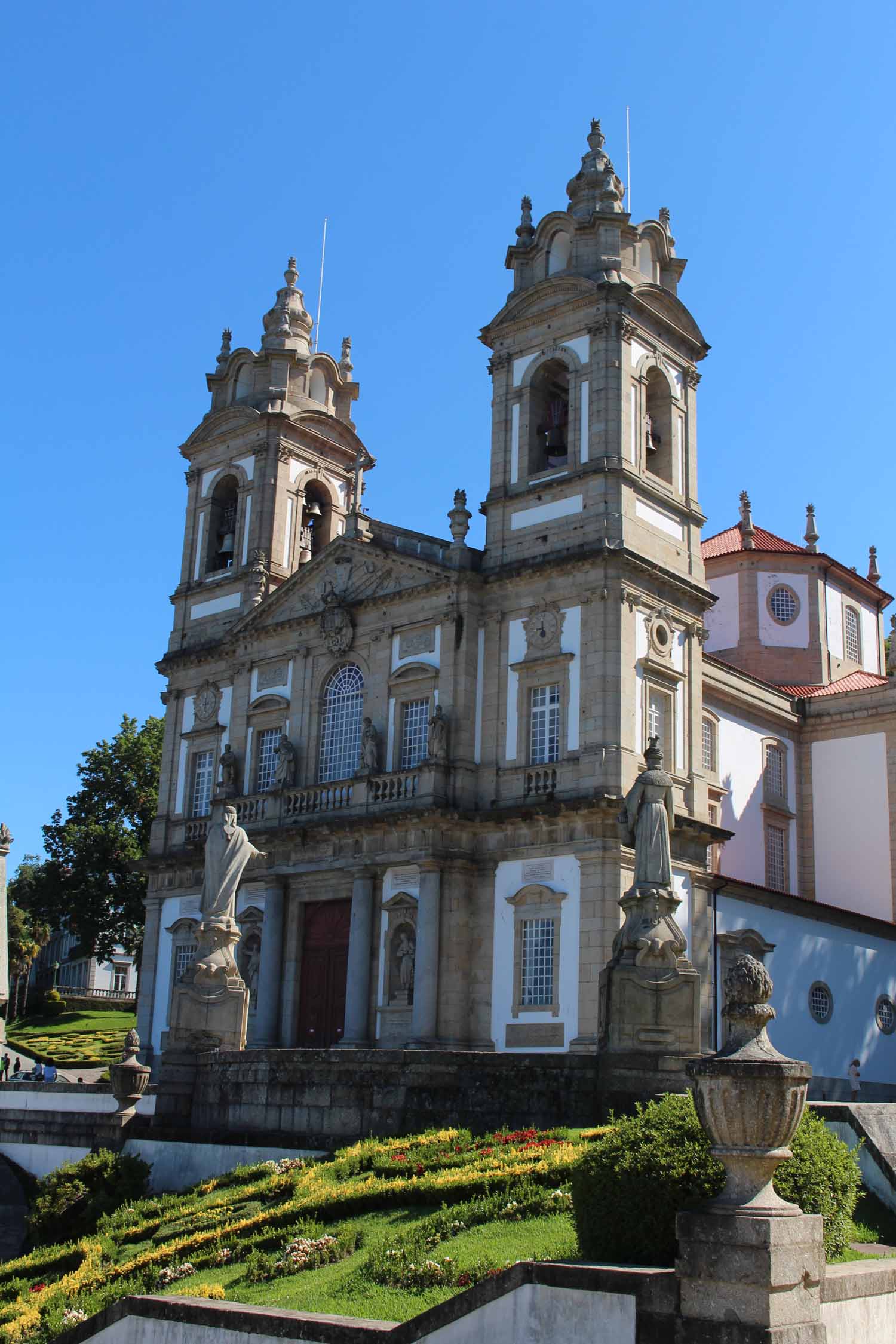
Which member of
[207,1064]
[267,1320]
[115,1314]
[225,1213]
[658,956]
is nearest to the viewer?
[267,1320]

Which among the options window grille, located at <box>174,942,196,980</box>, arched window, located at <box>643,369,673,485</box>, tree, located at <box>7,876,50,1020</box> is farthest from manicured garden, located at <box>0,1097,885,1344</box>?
tree, located at <box>7,876,50,1020</box>

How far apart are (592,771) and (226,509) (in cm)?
1665

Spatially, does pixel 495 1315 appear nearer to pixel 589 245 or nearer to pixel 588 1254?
pixel 588 1254

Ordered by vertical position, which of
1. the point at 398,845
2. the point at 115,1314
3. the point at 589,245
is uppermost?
the point at 589,245

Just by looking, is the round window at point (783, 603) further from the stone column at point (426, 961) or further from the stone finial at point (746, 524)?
the stone column at point (426, 961)

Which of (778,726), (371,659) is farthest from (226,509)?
(778,726)

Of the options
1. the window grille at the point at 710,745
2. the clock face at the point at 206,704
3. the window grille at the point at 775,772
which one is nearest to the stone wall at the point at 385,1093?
the clock face at the point at 206,704

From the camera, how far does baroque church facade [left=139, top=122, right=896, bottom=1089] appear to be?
29.8 m

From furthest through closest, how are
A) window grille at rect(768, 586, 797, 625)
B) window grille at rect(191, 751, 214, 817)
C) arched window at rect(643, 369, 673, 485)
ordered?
window grille at rect(768, 586, 797, 625), window grille at rect(191, 751, 214, 817), arched window at rect(643, 369, 673, 485)

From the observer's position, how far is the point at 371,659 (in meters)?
33.9

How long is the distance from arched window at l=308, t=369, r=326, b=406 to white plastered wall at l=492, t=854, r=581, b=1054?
17182mm

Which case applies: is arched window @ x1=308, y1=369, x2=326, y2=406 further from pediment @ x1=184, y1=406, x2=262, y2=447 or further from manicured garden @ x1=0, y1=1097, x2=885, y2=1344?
manicured garden @ x1=0, y1=1097, x2=885, y2=1344

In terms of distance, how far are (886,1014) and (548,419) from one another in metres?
16.9

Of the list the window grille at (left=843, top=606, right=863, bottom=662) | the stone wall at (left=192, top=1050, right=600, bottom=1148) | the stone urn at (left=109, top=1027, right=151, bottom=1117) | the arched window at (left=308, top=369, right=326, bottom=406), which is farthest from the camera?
the window grille at (left=843, top=606, right=863, bottom=662)
